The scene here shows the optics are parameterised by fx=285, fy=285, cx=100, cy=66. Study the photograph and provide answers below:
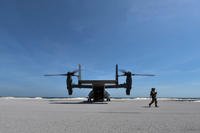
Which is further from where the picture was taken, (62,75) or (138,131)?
(62,75)

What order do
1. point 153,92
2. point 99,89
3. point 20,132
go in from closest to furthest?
point 20,132, point 153,92, point 99,89

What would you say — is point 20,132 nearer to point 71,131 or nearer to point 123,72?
point 71,131

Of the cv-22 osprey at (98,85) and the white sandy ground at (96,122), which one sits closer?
the white sandy ground at (96,122)

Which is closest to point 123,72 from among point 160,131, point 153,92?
point 153,92

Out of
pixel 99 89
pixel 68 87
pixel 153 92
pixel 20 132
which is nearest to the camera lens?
pixel 20 132

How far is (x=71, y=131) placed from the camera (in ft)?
27.3

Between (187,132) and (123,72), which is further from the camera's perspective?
(123,72)

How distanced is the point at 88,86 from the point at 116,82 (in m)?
4.78

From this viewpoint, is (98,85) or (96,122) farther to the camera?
(98,85)

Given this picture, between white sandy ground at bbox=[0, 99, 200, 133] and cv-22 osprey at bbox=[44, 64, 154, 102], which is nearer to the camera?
white sandy ground at bbox=[0, 99, 200, 133]

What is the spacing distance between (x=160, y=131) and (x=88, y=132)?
2.13m

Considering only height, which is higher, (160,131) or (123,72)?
(123,72)

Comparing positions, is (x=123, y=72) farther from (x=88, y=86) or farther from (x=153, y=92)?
(x=153, y=92)

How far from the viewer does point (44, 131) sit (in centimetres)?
823
